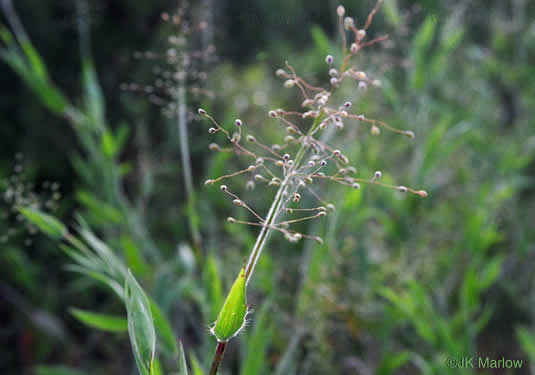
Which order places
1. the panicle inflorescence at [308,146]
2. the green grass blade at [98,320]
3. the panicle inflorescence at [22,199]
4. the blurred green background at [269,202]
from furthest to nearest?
the blurred green background at [269,202] < the green grass blade at [98,320] < the panicle inflorescence at [22,199] < the panicle inflorescence at [308,146]


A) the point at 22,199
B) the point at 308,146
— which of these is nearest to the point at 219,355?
the point at 308,146

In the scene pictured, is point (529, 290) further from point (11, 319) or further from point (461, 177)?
point (11, 319)

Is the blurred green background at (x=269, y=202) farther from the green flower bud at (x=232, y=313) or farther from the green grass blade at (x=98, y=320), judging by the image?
the green flower bud at (x=232, y=313)

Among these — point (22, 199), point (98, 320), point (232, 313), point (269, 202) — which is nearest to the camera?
point (232, 313)

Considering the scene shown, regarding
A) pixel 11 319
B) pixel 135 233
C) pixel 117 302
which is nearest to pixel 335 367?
pixel 135 233

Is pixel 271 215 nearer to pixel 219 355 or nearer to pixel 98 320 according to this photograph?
pixel 219 355

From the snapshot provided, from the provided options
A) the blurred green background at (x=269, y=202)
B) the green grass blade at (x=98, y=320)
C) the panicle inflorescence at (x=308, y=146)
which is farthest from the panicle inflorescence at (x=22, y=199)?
the panicle inflorescence at (x=308, y=146)

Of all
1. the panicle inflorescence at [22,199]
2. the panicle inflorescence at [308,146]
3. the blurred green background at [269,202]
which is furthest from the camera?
the blurred green background at [269,202]

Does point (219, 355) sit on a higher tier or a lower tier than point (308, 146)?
lower
